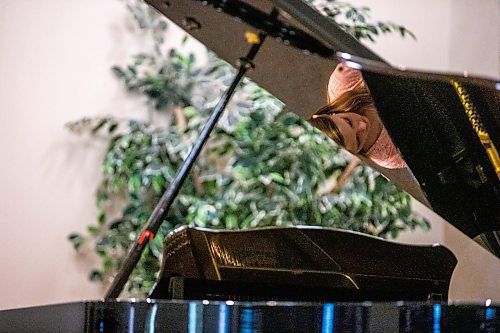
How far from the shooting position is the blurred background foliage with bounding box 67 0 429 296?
2.70m

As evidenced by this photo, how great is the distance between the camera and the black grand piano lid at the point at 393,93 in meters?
1.45

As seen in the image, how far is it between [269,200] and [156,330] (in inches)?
60.3

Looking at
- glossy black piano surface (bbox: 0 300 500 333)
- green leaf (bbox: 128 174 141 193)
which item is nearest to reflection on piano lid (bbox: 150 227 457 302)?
glossy black piano surface (bbox: 0 300 500 333)

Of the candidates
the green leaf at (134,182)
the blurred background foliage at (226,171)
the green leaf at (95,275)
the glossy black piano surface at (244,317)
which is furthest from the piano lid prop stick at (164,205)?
the green leaf at (95,275)

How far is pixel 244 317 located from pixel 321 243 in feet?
2.48

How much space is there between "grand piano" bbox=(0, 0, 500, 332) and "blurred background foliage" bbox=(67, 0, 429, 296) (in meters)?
0.76

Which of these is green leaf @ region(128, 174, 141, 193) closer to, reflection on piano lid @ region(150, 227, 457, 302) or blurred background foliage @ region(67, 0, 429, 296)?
blurred background foliage @ region(67, 0, 429, 296)

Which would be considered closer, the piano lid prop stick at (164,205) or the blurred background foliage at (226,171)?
the piano lid prop stick at (164,205)

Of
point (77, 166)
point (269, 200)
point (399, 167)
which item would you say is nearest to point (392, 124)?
point (399, 167)

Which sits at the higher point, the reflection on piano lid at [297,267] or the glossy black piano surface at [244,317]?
the reflection on piano lid at [297,267]

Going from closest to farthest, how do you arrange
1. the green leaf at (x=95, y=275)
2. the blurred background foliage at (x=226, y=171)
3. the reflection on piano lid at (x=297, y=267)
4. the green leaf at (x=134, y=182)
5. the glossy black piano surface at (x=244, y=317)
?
the glossy black piano surface at (x=244, y=317) < the reflection on piano lid at (x=297, y=267) < the blurred background foliage at (x=226, y=171) < the green leaf at (x=134, y=182) < the green leaf at (x=95, y=275)

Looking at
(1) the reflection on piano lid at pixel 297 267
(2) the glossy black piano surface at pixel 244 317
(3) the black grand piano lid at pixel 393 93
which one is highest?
(3) the black grand piano lid at pixel 393 93

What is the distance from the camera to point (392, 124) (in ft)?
5.15

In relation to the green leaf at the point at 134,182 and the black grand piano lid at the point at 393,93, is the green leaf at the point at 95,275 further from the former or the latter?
the black grand piano lid at the point at 393,93
